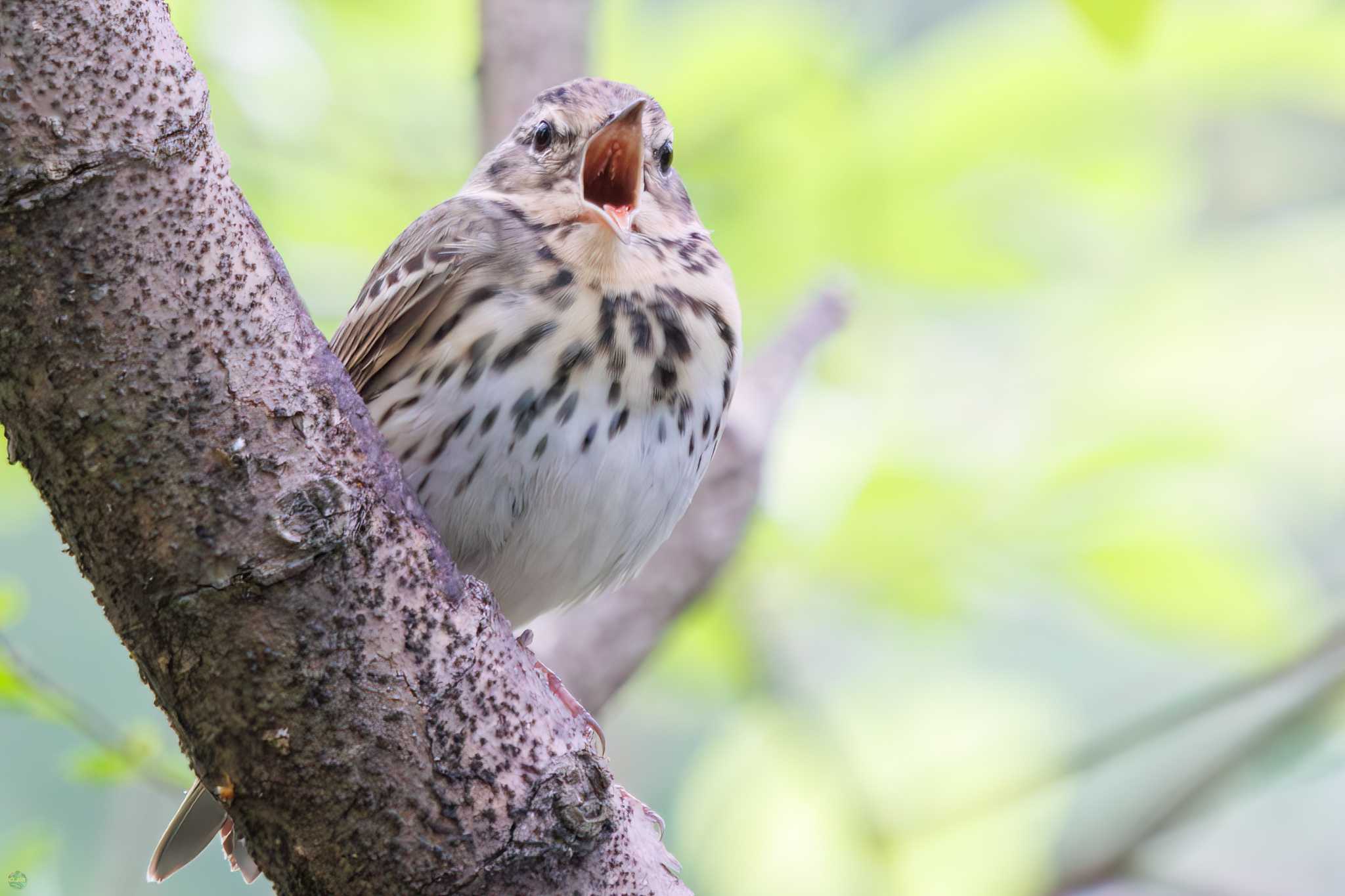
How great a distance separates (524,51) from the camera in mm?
4305

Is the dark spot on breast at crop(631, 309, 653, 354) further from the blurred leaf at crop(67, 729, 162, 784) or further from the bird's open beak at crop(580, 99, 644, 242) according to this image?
the blurred leaf at crop(67, 729, 162, 784)

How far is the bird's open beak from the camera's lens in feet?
9.69

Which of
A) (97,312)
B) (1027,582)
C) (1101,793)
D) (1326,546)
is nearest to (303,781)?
(97,312)

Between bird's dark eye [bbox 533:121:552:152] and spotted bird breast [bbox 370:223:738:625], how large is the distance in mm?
514

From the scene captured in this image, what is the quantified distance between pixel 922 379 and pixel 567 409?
7.91ft

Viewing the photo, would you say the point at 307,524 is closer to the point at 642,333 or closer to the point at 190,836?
the point at 642,333

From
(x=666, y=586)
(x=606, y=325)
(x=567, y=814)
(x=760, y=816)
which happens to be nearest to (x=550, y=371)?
(x=606, y=325)

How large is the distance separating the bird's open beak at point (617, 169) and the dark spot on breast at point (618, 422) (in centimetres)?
37

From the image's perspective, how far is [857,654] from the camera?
5461 millimetres

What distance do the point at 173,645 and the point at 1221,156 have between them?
5.41m

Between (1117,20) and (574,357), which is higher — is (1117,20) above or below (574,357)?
above

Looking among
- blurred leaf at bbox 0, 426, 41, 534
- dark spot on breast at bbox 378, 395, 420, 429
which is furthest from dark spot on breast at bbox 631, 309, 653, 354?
blurred leaf at bbox 0, 426, 41, 534

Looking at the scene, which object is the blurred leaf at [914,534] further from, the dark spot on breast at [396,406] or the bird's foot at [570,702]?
the dark spot on breast at [396,406]

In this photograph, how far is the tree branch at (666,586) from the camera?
407 centimetres
